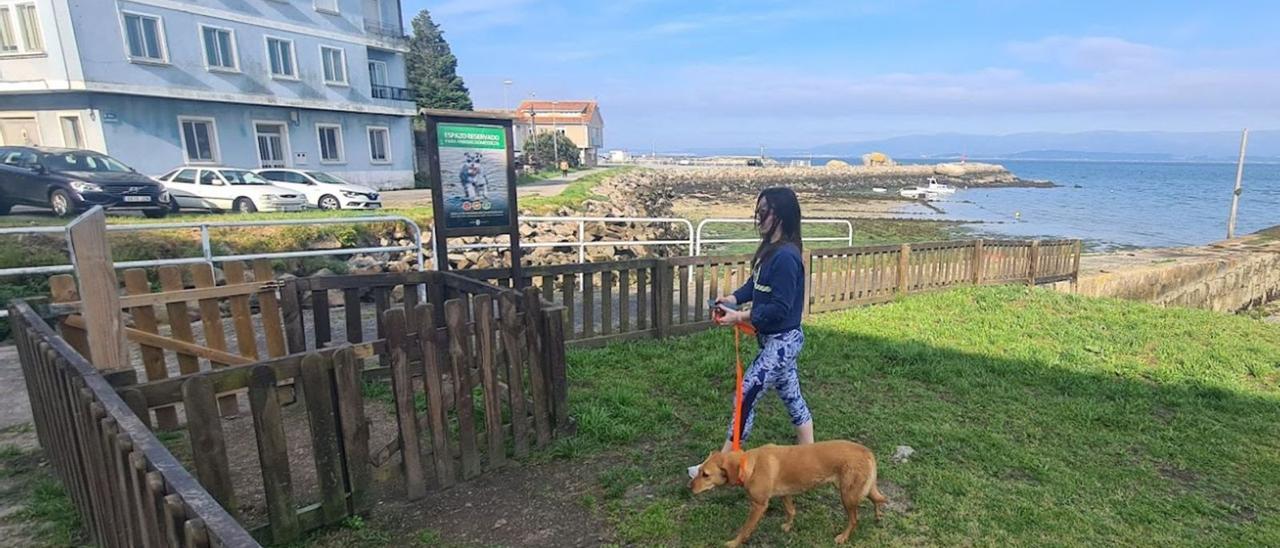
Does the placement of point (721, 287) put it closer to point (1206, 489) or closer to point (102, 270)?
point (1206, 489)

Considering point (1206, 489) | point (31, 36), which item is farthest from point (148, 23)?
point (1206, 489)

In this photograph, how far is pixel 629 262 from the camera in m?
6.61

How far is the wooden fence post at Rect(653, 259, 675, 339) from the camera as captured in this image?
265 inches

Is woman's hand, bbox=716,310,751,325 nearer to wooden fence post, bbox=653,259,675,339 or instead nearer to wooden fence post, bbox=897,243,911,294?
wooden fence post, bbox=653,259,675,339

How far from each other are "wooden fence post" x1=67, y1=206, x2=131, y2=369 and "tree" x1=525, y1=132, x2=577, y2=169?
1692 inches

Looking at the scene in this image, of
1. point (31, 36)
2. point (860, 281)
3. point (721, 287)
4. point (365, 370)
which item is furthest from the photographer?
point (31, 36)

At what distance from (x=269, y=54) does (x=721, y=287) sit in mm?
22513

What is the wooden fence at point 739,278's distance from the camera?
6473 millimetres

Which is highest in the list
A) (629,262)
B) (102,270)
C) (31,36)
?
(31,36)

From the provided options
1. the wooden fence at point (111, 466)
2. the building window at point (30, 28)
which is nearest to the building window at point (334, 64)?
the building window at point (30, 28)

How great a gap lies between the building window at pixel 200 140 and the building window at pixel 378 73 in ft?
25.7

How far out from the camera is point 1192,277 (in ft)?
47.4

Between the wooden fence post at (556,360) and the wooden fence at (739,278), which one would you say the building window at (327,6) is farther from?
the wooden fence post at (556,360)

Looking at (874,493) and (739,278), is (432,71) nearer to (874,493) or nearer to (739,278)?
(739,278)
